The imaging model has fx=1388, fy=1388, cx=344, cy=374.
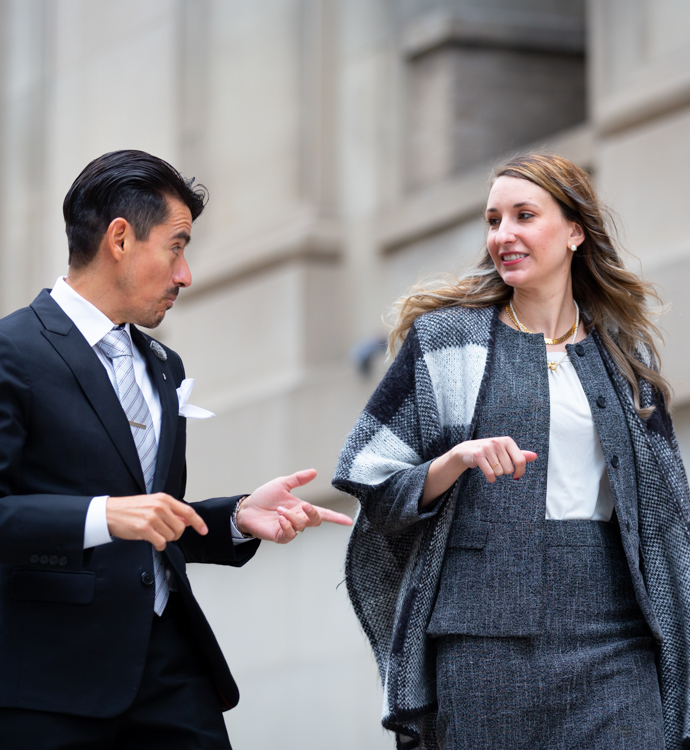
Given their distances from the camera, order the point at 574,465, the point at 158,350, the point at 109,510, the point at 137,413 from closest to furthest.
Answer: the point at 109,510, the point at 137,413, the point at 158,350, the point at 574,465

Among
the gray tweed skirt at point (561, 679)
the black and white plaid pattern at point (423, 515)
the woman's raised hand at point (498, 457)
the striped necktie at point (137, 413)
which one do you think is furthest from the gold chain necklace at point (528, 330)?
the striped necktie at point (137, 413)

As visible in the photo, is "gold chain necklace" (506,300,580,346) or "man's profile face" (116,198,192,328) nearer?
"man's profile face" (116,198,192,328)

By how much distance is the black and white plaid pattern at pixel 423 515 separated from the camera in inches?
140

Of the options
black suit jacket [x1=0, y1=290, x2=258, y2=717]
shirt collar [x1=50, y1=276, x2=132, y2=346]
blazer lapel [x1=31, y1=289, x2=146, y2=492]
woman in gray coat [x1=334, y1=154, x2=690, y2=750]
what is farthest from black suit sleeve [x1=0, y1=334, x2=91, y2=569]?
woman in gray coat [x1=334, y1=154, x2=690, y2=750]

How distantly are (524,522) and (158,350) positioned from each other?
1.02 metres

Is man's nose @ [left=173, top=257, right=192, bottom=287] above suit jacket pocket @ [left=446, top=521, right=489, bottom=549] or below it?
above

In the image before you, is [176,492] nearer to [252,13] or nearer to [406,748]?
[406,748]

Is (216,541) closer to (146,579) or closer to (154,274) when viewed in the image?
(146,579)

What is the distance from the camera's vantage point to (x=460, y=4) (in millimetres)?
9180

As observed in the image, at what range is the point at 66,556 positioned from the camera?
299 cm

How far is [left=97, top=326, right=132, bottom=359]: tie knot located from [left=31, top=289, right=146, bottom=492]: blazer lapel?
7 cm

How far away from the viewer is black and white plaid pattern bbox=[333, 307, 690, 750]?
11.6ft

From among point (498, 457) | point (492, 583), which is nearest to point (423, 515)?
point (492, 583)

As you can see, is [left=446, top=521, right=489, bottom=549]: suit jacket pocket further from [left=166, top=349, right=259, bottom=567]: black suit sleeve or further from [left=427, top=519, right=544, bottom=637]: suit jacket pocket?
[left=166, top=349, right=259, bottom=567]: black suit sleeve
